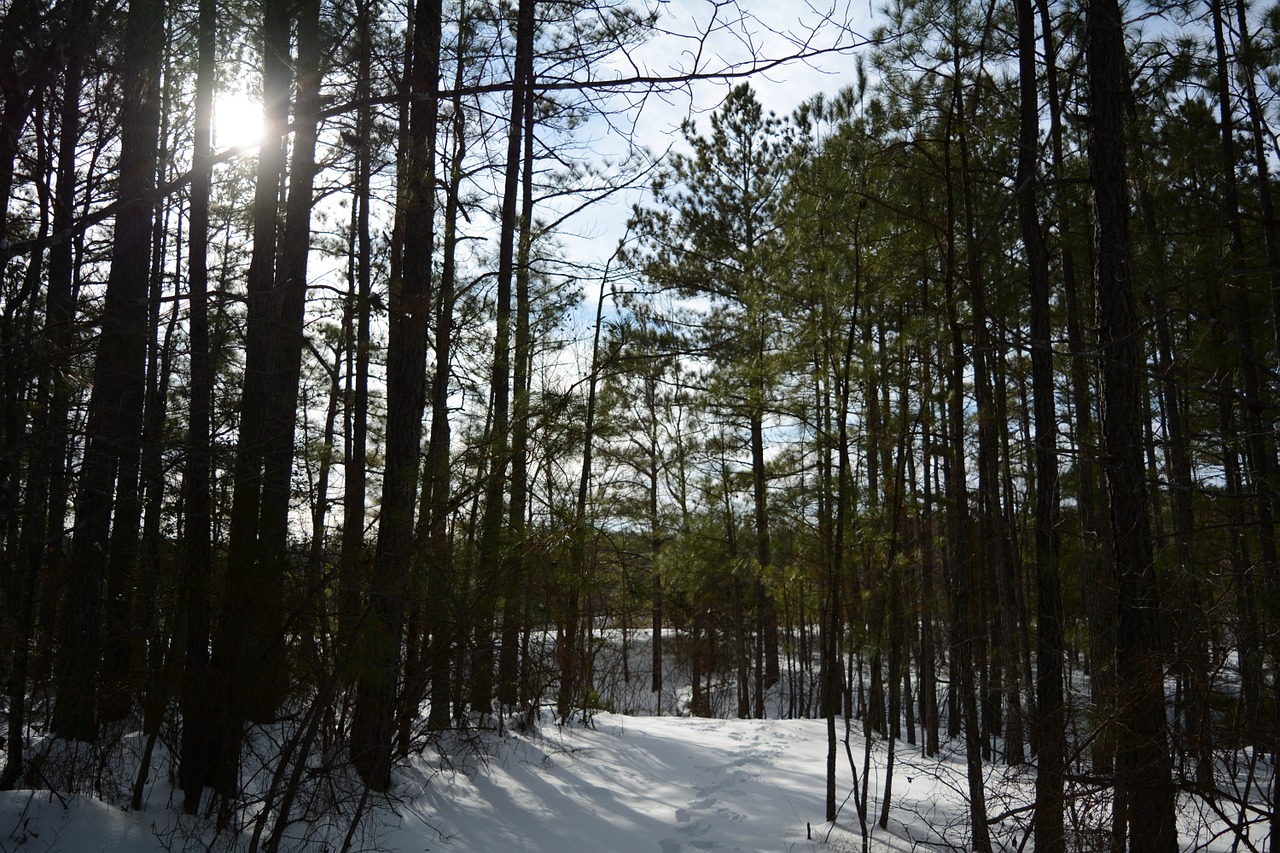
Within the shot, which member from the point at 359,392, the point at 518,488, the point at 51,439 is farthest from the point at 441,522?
the point at 359,392

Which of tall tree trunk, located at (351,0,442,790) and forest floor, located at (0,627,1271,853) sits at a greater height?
tall tree trunk, located at (351,0,442,790)

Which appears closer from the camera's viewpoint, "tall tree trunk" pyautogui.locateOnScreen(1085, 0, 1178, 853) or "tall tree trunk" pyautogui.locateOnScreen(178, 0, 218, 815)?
"tall tree trunk" pyautogui.locateOnScreen(1085, 0, 1178, 853)

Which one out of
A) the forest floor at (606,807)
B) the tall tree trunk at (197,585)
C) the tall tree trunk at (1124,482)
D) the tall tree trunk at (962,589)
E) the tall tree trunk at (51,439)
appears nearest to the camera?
the tall tree trunk at (51,439)

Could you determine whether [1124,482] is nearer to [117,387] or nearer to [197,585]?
[197,585]

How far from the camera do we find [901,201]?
702 cm

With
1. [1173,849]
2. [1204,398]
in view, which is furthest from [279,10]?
[1204,398]

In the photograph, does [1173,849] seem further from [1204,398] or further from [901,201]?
[1204,398]

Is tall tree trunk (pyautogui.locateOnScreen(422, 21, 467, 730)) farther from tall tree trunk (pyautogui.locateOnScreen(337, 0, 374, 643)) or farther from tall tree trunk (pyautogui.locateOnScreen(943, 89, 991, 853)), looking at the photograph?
tall tree trunk (pyautogui.locateOnScreen(943, 89, 991, 853))

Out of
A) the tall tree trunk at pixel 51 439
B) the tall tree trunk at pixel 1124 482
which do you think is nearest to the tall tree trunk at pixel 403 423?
the tall tree trunk at pixel 51 439

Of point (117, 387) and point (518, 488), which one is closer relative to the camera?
point (117, 387)

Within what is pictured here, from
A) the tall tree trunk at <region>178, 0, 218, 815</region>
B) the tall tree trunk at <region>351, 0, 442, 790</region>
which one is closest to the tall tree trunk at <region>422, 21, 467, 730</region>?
the tall tree trunk at <region>351, 0, 442, 790</region>

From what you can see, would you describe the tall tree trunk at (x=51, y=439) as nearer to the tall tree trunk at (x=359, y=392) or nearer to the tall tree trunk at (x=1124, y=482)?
the tall tree trunk at (x=359, y=392)

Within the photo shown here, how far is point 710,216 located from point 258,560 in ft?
43.8

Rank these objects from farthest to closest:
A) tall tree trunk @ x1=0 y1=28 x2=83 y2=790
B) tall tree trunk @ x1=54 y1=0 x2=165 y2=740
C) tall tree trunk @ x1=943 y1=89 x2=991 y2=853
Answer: tall tree trunk @ x1=943 y1=89 x2=991 y2=853
tall tree trunk @ x1=54 y1=0 x2=165 y2=740
tall tree trunk @ x1=0 y1=28 x2=83 y2=790
